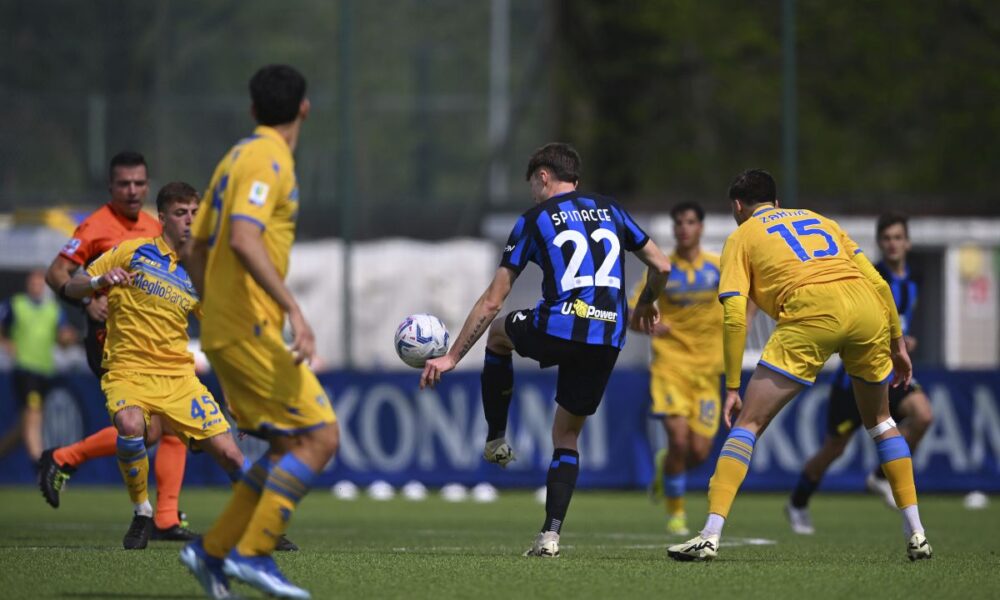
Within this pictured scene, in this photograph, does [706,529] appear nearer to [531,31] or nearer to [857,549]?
[857,549]

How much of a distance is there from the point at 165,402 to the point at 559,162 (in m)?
2.84

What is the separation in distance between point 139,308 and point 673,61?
2456cm

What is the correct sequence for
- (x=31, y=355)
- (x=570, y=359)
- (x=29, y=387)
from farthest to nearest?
(x=31, y=355) < (x=29, y=387) < (x=570, y=359)

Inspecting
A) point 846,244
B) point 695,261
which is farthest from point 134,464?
point 695,261

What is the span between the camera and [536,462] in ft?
57.4

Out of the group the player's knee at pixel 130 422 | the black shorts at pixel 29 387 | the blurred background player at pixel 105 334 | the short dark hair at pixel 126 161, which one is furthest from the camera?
the black shorts at pixel 29 387

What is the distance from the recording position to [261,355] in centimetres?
642

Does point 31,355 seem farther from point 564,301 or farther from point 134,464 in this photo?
point 564,301

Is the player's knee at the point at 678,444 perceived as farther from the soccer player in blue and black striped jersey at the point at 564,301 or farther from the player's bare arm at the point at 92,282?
the player's bare arm at the point at 92,282

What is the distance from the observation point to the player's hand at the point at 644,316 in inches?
365

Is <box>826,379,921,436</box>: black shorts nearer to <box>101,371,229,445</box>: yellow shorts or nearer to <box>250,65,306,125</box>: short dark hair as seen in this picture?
<box>101,371,229,445</box>: yellow shorts

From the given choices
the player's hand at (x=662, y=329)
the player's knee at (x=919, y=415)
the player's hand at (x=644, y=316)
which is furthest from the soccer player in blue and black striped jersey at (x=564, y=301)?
the player's knee at (x=919, y=415)

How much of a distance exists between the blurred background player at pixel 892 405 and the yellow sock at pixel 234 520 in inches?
268

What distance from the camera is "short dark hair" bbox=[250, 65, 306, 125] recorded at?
656 centimetres
